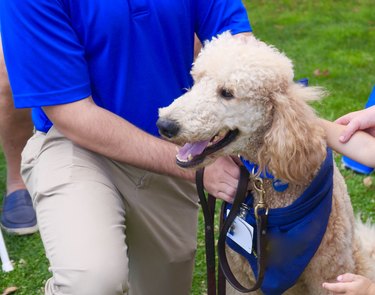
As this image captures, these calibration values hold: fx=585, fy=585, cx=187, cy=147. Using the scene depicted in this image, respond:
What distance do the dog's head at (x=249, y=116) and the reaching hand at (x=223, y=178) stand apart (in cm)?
14

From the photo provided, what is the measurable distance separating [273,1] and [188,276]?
659cm

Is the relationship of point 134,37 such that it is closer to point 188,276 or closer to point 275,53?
point 275,53

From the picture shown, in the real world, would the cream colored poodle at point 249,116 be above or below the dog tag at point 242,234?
above

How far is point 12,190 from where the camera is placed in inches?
137

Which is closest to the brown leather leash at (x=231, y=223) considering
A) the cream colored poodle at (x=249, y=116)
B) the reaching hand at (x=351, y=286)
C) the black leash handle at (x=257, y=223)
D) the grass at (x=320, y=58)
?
→ the black leash handle at (x=257, y=223)

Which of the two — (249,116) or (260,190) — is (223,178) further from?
(249,116)

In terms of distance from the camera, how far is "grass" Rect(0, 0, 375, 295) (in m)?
3.14

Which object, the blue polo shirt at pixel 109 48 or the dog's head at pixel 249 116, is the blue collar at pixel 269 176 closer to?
the dog's head at pixel 249 116

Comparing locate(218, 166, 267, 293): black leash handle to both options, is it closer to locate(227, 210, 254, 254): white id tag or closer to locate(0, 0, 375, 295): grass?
locate(227, 210, 254, 254): white id tag

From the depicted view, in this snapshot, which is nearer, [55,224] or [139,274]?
[55,224]

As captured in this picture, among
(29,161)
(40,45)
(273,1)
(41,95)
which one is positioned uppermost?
(40,45)

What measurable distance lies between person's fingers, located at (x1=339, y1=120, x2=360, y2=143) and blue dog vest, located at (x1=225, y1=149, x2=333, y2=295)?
2.6 inches

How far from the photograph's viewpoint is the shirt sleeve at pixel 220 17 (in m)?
2.36

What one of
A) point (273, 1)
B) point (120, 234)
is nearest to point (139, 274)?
point (120, 234)
